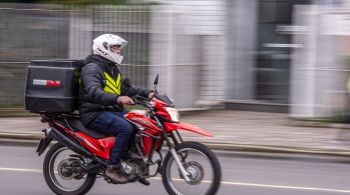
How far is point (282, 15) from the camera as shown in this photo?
15.7 meters

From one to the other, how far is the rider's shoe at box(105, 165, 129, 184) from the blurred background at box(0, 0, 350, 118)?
681 cm

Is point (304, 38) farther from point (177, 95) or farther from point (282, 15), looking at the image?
point (177, 95)

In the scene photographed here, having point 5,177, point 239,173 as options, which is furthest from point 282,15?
point 5,177

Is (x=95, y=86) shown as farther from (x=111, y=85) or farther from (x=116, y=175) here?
(x=116, y=175)

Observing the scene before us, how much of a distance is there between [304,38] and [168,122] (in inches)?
281

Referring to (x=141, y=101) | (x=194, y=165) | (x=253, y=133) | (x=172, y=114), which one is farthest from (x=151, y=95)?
(x=253, y=133)

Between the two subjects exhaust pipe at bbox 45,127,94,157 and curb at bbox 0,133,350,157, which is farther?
curb at bbox 0,133,350,157

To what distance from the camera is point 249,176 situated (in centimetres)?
972

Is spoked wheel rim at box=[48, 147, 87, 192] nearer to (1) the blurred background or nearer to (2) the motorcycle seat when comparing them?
(2) the motorcycle seat

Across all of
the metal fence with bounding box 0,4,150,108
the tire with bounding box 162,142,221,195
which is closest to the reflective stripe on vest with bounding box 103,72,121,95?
the tire with bounding box 162,142,221,195

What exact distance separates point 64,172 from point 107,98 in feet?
3.55

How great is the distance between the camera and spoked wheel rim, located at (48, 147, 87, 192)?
321 inches

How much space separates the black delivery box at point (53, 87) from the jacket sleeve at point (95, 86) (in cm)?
17

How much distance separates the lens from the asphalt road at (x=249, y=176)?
28.1 feet
